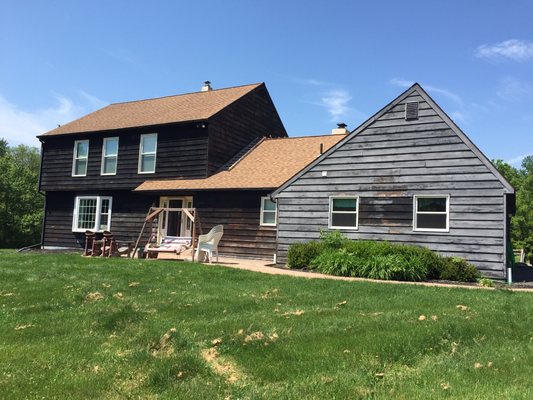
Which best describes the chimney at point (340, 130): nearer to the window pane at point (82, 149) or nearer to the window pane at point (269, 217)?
the window pane at point (269, 217)

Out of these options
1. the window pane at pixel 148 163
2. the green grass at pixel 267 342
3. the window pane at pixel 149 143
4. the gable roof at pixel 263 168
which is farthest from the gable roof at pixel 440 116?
the window pane at pixel 149 143

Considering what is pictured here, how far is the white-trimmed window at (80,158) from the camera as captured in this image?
80.0 feet

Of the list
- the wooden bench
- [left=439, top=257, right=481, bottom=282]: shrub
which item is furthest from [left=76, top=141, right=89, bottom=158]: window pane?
[left=439, top=257, right=481, bottom=282]: shrub

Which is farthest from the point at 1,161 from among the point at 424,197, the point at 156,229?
the point at 424,197

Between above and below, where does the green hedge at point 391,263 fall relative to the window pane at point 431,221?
below

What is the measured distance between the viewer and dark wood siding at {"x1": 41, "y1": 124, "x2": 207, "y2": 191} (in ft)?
70.4

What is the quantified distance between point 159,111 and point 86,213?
20.8ft

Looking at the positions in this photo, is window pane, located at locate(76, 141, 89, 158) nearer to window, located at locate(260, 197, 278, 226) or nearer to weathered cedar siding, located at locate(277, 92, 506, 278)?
window, located at locate(260, 197, 278, 226)

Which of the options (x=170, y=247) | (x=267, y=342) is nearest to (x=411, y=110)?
(x=170, y=247)

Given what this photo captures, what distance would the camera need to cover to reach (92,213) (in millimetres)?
24016

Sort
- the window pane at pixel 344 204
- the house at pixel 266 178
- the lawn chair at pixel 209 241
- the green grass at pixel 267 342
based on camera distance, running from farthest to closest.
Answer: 1. the window pane at pixel 344 204
2. the lawn chair at pixel 209 241
3. the house at pixel 266 178
4. the green grass at pixel 267 342

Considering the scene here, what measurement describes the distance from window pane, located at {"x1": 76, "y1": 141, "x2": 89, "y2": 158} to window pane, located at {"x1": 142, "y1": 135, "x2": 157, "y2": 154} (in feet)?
11.7

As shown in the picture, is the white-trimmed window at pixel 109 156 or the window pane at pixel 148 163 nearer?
the window pane at pixel 148 163

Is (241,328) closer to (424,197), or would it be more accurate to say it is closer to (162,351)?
(162,351)
